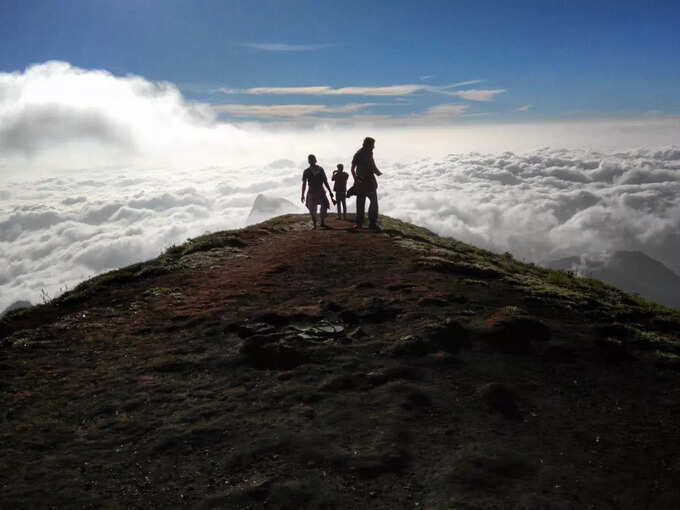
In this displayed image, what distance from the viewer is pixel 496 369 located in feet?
26.3

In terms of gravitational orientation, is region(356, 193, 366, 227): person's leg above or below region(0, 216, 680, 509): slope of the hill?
above

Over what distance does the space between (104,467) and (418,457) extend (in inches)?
148

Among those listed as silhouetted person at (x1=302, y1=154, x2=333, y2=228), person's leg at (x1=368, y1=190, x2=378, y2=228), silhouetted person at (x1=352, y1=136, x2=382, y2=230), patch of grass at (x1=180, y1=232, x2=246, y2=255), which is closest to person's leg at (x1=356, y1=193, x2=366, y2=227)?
silhouetted person at (x1=352, y1=136, x2=382, y2=230)

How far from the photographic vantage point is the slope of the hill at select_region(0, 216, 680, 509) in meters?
5.22

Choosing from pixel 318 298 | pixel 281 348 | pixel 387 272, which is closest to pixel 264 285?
pixel 318 298

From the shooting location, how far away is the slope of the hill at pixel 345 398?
17.1ft

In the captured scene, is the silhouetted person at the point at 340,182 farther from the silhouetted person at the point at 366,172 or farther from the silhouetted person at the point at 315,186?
the silhouetted person at the point at 366,172

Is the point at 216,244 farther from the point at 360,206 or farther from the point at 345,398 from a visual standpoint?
the point at 345,398

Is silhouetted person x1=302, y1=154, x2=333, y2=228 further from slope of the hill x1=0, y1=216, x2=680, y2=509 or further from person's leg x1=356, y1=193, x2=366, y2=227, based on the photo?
slope of the hill x1=0, y1=216, x2=680, y2=509

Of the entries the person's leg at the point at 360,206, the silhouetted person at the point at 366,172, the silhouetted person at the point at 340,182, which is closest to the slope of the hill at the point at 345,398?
the silhouetted person at the point at 366,172

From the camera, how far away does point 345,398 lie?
707cm

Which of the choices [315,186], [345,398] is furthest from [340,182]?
[345,398]

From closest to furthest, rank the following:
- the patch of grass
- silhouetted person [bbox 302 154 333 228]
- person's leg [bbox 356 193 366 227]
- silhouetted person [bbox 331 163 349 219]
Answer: the patch of grass → person's leg [bbox 356 193 366 227] → silhouetted person [bbox 302 154 333 228] → silhouetted person [bbox 331 163 349 219]

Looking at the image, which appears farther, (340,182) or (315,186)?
(340,182)
